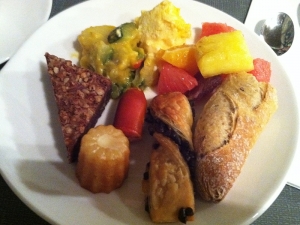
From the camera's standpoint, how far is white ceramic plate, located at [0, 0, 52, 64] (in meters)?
1.66

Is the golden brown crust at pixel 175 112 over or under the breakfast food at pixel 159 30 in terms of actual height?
under

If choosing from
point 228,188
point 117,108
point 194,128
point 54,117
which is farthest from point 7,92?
point 228,188

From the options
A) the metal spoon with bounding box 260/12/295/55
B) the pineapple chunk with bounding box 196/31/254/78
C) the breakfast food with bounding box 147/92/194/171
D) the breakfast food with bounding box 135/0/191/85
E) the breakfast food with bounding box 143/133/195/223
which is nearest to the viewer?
the breakfast food with bounding box 143/133/195/223

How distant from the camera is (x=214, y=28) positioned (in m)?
1.63

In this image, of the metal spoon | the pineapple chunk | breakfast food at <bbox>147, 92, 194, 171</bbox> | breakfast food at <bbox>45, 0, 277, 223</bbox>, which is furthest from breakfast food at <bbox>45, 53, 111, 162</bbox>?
the metal spoon

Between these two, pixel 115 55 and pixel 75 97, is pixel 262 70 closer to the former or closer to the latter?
pixel 115 55

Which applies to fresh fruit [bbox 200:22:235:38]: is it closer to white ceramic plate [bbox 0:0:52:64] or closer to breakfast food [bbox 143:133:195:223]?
breakfast food [bbox 143:133:195:223]

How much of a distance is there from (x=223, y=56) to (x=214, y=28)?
0.78ft

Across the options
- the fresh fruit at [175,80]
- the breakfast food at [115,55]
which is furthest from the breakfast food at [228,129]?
the breakfast food at [115,55]

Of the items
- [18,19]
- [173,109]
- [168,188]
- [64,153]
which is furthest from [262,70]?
[18,19]

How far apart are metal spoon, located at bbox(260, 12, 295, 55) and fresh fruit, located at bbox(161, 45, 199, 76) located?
565 mm

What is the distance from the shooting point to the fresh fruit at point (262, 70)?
153 centimetres

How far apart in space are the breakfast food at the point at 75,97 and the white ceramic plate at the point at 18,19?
301mm

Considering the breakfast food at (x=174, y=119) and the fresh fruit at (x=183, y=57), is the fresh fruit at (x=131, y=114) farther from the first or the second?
the fresh fruit at (x=183, y=57)
